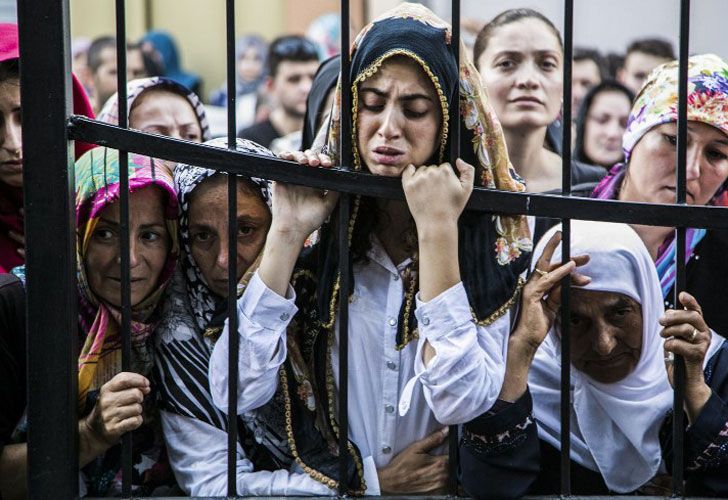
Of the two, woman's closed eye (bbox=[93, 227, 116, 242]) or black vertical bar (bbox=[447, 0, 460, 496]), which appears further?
woman's closed eye (bbox=[93, 227, 116, 242])

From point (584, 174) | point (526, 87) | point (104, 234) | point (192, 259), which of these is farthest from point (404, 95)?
point (584, 174)

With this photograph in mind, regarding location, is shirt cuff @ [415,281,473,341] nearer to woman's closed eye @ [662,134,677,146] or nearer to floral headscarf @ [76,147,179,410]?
floral headscarf @ [76,147,179,410]

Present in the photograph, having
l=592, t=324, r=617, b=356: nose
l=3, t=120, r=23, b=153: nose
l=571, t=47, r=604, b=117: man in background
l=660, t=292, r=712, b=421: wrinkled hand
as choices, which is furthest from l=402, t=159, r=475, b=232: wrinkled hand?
l=571, t=47, r=604, b=117: man in background

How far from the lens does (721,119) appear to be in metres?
3.03

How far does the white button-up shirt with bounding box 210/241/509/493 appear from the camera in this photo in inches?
83.0

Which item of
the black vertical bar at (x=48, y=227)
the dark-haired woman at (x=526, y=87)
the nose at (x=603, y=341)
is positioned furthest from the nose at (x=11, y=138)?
the dark-haired woman at (x=526, y=87)

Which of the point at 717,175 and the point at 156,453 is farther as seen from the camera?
the point at 717,175

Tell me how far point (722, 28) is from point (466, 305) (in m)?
6.96

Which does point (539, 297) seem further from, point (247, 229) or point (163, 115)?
point (163, 115)

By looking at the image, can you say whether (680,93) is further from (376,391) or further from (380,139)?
(376,391)

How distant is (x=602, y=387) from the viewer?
2.50m

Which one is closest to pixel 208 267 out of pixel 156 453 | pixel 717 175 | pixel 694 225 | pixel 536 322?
pixel 156 453

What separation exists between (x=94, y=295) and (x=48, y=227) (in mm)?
498

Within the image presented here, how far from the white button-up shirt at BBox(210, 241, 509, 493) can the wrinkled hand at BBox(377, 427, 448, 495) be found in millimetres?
30
